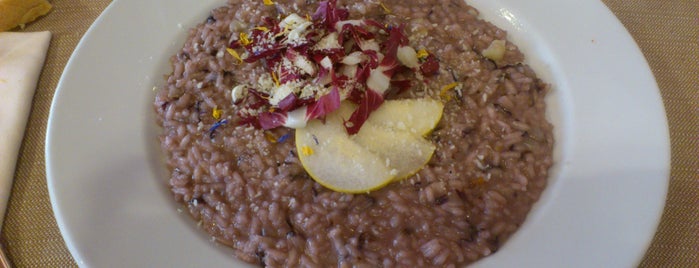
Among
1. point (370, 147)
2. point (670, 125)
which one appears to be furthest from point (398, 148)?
point (670, 125)

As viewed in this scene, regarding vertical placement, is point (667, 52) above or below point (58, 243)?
above

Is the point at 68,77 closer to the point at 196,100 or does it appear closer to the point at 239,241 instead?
the point at 196,100

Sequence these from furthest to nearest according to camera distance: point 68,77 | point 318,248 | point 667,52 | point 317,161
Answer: point 667,52, point 68,77, point 317,161, point 318,248

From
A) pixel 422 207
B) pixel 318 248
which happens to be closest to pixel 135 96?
pixel 318 248

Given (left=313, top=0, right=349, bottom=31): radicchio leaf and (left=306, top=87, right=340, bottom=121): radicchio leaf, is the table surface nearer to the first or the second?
(left=306, top=87, right=340, bottom=121): radicchio leaf

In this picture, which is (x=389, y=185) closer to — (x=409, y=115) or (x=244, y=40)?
(x=409, y=115)

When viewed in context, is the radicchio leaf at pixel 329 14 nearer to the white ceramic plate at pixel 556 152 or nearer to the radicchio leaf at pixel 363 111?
the radicchio leaf at pixel 363 111
